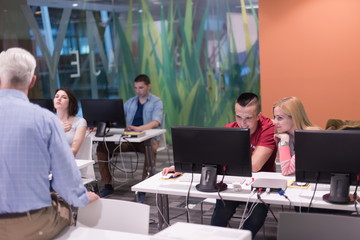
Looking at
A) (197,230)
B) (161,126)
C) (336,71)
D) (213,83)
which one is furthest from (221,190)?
(213,83)

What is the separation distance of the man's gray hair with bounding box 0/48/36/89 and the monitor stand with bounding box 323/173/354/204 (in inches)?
71.6

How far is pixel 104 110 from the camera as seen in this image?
5.55m

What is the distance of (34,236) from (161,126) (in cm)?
387

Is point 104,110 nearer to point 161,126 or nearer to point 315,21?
point 161,126

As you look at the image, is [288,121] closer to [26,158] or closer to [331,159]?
[331,159]

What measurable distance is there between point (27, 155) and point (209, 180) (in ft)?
4.30

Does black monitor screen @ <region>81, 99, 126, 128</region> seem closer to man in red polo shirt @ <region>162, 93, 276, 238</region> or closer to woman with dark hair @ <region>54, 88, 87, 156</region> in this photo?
woman with dark hair @ <region>54, 88, 87, 156</region>

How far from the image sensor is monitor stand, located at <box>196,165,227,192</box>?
10.7ft

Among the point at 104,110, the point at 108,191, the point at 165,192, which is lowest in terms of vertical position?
the point at 108,191

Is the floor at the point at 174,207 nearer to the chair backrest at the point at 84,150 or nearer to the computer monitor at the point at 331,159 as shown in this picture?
the computer monitor at the point at 331,159

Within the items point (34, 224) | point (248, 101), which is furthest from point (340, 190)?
point (34, 224)

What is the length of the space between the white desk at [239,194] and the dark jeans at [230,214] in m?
0.21

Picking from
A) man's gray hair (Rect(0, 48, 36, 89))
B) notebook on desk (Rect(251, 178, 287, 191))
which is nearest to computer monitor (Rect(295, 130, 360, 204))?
notebook on desk (Rect(251, 178, 287, 191))

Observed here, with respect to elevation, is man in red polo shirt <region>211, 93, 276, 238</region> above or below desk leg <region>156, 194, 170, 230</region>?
above
